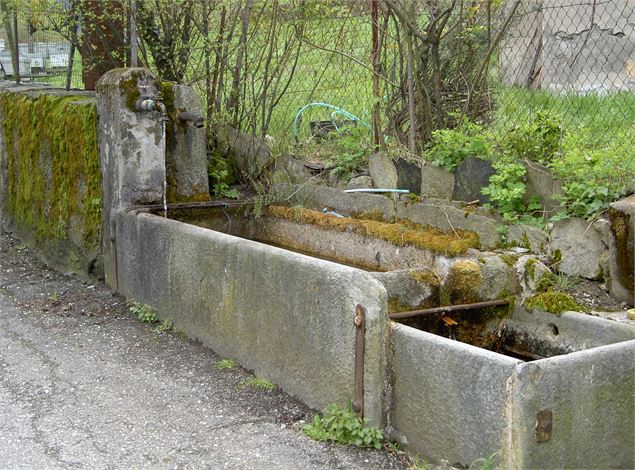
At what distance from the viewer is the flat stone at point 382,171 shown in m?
6.64

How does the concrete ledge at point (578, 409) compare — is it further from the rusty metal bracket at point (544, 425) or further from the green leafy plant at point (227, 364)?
the green leafy plant at point (227, 364)

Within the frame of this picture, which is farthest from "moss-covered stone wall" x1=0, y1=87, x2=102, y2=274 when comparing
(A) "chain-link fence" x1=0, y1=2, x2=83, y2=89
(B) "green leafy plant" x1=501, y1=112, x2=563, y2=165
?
(B) "green leafy plant" x1=501, y1=112, x2=563, y2=165

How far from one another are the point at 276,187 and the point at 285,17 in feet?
4.80

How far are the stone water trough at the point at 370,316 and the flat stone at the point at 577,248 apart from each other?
14.4 inches

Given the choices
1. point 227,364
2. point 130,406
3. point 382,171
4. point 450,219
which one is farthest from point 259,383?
point 382,171

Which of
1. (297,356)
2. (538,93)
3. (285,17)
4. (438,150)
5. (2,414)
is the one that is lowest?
(2,414)

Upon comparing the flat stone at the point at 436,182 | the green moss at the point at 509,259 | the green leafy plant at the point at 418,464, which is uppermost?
the flat stone at the point at 436,182

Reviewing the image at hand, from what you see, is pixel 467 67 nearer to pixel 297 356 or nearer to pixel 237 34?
pixel 237 34

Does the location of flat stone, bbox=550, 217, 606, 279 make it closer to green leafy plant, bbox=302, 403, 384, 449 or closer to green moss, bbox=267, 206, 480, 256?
green moss, bbox=267, 206, 480, 256

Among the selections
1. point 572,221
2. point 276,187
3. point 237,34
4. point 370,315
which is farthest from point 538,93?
point 370,315

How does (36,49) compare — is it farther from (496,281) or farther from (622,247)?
(622,247)

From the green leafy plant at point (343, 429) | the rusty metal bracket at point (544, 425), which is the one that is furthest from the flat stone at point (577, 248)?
the rusty metal bracket at point (544, 425)

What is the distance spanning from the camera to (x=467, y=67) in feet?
22.0

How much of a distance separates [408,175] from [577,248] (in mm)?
1668
